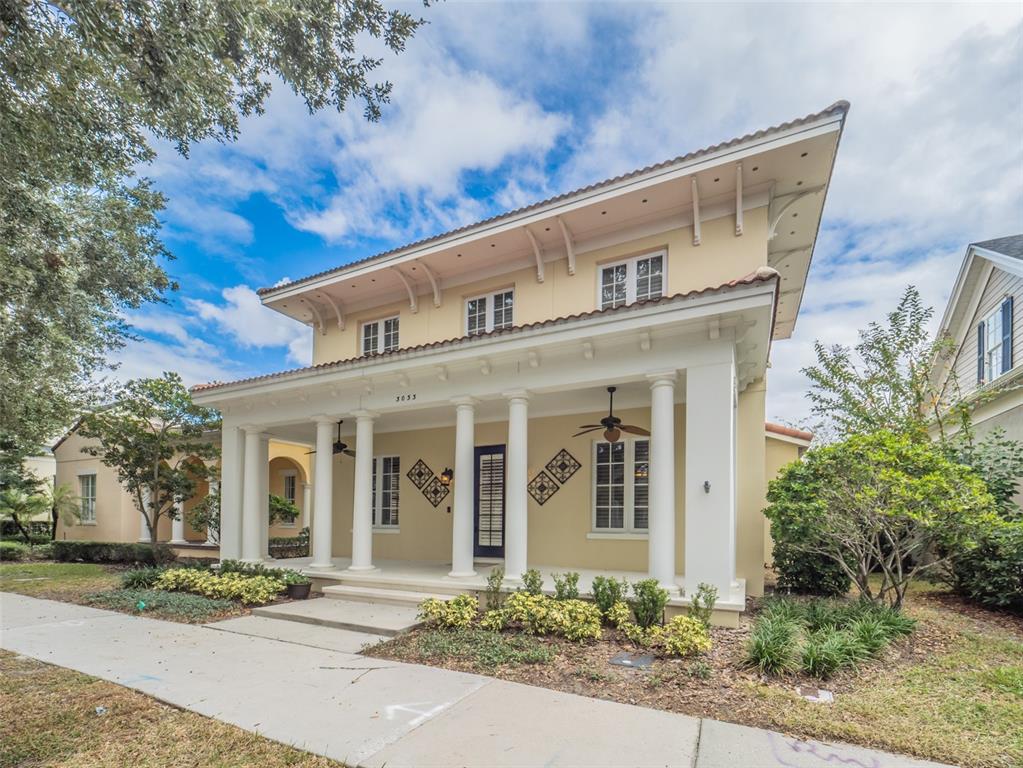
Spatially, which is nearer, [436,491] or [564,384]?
[564,384]

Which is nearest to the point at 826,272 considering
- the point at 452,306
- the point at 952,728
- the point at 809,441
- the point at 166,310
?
the point at 809,441

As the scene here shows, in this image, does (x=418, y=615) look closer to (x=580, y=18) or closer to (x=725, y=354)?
(x=725, y=354)

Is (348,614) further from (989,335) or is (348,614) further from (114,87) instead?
(989,335)

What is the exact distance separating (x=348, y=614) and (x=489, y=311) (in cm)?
595

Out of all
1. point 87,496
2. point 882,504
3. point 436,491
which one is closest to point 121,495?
point 87,496

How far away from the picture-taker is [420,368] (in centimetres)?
818

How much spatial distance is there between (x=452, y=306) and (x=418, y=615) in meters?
6.19

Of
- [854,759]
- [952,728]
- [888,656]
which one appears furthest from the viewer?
[888,656]

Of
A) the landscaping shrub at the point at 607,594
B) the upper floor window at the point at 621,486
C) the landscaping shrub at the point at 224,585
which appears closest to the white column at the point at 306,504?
the landscaping shrub at the point at 224,585

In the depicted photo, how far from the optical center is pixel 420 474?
11297mm

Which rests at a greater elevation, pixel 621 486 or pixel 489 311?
pixel 489 311

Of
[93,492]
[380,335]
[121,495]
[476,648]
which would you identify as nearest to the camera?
[476,648]

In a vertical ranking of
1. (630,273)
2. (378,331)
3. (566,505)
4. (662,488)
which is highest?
(630,273)

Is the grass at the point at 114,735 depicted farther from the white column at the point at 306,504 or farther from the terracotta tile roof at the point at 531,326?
the white column at the point at 306,504
